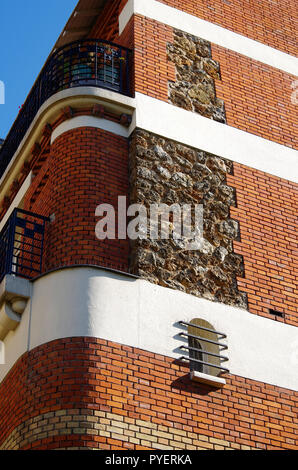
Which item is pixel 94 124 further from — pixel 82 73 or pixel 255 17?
pixel 255 17

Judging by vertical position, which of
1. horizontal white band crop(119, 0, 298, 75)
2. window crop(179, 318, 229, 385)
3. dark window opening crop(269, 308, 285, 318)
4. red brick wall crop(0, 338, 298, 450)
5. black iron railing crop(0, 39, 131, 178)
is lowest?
red brick wall crop(0, 338, 298, 450)

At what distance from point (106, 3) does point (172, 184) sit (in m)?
4.86

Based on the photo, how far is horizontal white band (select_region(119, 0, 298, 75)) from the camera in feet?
44.6

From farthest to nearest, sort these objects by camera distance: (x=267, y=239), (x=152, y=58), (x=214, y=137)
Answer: (x=152, y=58), (x=214, y=137), (x=267, y=239)

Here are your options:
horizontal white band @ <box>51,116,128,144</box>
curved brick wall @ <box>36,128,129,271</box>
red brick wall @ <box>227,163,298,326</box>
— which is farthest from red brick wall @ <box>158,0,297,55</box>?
curved brick wall @ <box>36,128,129,271</box>

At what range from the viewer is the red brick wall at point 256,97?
1346cm

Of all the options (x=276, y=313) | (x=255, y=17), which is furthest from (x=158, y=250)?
(x=255, y=17)

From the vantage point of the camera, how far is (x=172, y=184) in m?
11.8

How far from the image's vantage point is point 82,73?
12.5m

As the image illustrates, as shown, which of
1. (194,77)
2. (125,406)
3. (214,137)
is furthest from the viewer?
(194,77)

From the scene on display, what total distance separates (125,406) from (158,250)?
2.41 meters

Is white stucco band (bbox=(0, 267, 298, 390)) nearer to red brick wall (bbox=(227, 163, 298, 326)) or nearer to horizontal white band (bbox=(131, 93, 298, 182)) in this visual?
red brick wall (bbox=(227, 163, 298, 326))

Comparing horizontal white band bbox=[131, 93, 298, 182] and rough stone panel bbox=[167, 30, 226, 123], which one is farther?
rough stone panel bbox=[167, 30, 226, 123]
